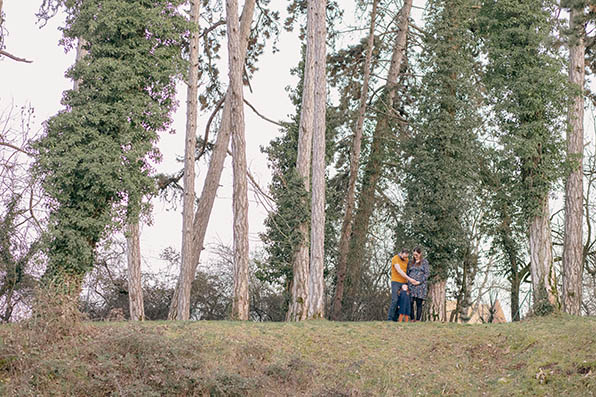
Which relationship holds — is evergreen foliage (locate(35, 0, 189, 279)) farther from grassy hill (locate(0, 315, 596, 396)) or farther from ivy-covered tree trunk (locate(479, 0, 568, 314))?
ivy-covered tree trunk (locate(479, 0, 568, 314))

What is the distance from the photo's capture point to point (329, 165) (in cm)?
2416

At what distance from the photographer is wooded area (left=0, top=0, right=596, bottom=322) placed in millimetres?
16188

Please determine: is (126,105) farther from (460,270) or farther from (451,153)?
(460,270)

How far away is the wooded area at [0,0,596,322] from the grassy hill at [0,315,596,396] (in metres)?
1.26

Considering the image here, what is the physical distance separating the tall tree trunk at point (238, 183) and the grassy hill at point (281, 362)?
3.60 meters

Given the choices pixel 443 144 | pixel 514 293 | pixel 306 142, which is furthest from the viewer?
pixel 514 293

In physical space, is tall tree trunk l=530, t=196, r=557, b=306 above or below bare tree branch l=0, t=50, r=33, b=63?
below

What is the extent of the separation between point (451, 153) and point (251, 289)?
915 centimetres

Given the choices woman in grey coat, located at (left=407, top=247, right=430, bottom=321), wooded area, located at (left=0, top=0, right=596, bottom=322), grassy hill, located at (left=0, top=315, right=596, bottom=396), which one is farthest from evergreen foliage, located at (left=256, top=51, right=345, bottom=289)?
grassy hill, located at (left=0, top=315, right=596, bottom=396)

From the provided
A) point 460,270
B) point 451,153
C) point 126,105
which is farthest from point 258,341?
point 460,270

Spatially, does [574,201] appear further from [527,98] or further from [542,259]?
[527,98]

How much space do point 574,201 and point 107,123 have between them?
469 inches

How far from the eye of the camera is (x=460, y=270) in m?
24.0

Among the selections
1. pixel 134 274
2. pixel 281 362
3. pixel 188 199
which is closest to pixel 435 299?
pixel 188 199
